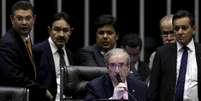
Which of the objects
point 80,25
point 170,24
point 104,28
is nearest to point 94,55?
point 104,28

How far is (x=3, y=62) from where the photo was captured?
9.22m

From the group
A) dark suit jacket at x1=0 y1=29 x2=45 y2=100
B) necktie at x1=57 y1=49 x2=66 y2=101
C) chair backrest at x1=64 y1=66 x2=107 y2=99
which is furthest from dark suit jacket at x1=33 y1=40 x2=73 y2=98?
chair backrest at x1=64 y1=66 x2=107 y2=99

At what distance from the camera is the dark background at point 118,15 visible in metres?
13.1

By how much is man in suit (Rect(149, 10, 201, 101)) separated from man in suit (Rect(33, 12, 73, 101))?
117cm

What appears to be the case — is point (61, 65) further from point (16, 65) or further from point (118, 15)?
point (118, 15)

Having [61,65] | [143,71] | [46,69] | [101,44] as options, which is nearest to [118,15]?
[143,71]

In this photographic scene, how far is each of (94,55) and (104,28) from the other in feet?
1.19

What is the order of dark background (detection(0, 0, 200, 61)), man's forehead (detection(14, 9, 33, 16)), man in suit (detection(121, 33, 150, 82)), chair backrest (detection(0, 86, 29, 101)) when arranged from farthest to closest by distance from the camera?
dark background (detection(0, 0, 200, 61)) < man in suit (detection(121, 33, 150, 82)) < man's forehead (detection(14, 9, 33, 16)) < chair backrest (detection(0, 86, 29, 101))

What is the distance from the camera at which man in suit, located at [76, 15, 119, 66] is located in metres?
9.97

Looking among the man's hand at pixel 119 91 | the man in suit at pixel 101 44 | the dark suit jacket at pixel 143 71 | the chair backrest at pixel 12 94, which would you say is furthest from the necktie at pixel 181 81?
the chair backrest at pixel 12 94

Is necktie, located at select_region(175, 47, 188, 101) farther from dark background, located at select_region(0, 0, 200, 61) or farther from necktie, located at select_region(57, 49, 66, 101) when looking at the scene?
dark background, located at select_region(0, 0, 200, 61)

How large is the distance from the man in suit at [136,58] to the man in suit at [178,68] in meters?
0.92

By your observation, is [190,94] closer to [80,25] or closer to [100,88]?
[100,88]

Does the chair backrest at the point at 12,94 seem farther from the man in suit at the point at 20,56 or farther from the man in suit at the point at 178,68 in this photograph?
the man in suit at the point at 178,68
